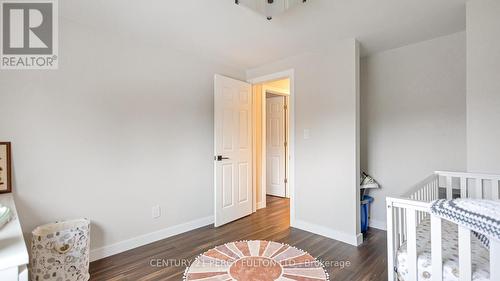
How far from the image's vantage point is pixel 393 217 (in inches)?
55.0

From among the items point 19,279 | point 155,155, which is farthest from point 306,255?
point 19,279

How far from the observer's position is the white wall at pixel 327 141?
2559mm

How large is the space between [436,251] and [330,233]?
5.32 feet

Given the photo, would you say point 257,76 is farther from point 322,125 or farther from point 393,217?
point 393,217

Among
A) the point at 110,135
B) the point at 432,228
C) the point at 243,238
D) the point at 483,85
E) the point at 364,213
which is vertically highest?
the point at 483,85

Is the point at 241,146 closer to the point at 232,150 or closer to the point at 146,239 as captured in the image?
the point at 232,150

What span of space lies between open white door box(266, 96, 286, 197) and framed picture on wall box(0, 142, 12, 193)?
12.7 feet

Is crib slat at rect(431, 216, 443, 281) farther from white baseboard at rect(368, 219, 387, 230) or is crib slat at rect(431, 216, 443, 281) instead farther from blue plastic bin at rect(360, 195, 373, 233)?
white baseboard at rect(368, 219, 387, 230)

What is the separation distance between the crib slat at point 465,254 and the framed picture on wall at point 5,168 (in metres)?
2.92

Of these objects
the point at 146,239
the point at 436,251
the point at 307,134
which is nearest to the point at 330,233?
the point at 307,134

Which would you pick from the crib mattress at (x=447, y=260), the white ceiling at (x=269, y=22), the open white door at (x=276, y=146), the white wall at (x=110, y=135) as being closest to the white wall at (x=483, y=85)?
the white ceiling at (x=269, y=22)

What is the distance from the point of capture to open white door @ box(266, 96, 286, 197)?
4.83 meters

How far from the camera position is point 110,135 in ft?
7.61

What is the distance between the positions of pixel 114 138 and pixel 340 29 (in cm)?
245
